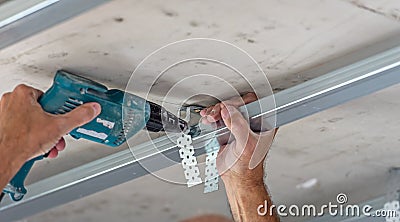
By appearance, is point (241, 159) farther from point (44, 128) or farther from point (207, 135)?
point (44, 128)

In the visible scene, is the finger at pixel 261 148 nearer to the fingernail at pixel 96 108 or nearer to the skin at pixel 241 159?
the skin at pixel 241 159

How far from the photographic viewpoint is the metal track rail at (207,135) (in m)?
1.34

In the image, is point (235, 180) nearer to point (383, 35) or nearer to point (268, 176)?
point (268, 176)

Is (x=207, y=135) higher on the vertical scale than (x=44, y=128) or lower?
lower

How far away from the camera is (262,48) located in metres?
1.35

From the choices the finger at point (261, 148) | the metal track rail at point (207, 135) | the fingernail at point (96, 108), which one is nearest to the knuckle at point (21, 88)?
the fingernail at point (96, 108)

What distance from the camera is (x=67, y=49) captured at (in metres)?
1.31

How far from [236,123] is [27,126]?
1.31 feet

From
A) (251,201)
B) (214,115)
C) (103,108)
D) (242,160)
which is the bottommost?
(251,201)

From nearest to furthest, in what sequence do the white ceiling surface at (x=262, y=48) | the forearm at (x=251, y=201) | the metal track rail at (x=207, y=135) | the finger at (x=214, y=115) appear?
the white ceiling surface at (x=262, y=48)
the metal track rail at (x=207, y=135)
the finger at (x=214, y=115)
the forearm at (x=251, y=201)

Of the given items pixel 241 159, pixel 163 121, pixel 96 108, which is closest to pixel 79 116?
pixel 96 108

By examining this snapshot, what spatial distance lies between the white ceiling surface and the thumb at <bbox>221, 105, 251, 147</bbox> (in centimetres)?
8

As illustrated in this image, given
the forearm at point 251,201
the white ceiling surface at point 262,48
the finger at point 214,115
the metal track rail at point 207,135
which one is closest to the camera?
the white ceiling surface at point 262,48

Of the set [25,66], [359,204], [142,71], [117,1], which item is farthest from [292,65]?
[359,204]
